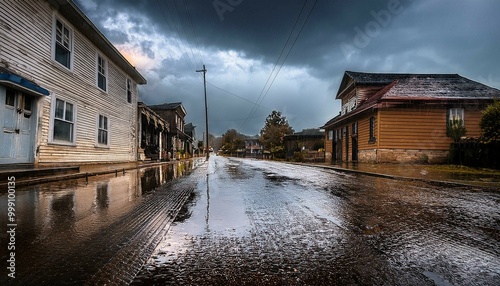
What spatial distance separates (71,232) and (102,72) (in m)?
15.1

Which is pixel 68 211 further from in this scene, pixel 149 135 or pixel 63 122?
pixel 149 135

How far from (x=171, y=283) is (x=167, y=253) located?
2.08 ft

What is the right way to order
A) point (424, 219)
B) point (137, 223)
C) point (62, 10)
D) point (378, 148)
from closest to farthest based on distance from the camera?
point (137, 223)
point (424, 219)
point (62, 10)
point (378, 148)

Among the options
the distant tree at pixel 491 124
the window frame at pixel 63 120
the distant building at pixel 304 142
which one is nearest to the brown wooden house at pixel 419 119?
the distant tree at pixel 491 124

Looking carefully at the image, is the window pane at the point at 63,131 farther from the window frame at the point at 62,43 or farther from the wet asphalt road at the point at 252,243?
the wet asphalt road at the point at 252,243

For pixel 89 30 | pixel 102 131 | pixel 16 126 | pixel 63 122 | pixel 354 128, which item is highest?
pixel 89 30

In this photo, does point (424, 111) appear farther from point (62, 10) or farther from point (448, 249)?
point (62, 10)

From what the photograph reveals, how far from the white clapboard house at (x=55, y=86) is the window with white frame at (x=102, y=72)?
54mm

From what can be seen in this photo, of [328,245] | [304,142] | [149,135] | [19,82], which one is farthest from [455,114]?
[304,142]

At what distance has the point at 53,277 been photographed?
2045 mm

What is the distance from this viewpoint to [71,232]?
321 centimetres

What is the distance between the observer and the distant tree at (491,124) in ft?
45.2

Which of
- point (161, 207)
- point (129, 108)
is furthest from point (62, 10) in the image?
point (161, 207)

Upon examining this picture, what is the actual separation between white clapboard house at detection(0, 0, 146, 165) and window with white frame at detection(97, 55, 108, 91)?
0.05 m
